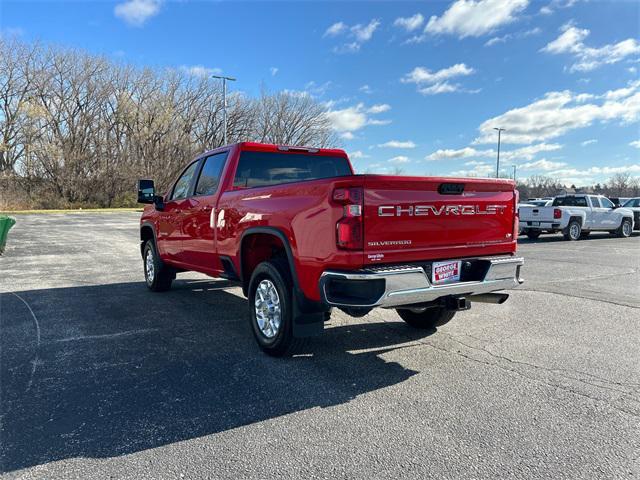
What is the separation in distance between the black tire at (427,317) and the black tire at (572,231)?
13997 millimetres

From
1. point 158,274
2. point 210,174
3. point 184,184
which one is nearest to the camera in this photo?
point 210,174

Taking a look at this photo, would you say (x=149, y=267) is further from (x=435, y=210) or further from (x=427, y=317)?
(x=435, y=210)

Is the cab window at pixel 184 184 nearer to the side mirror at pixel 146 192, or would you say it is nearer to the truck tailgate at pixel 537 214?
the side mirror at pixel 146 192

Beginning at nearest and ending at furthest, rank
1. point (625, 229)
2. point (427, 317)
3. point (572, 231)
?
1. point (427, 317)
2. point (572, 231)
3. point (625, 229)

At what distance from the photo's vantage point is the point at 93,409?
3316 mm

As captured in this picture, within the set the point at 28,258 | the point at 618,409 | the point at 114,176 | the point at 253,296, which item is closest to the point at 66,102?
the point at 114,176

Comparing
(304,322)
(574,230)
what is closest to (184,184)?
(304,322)

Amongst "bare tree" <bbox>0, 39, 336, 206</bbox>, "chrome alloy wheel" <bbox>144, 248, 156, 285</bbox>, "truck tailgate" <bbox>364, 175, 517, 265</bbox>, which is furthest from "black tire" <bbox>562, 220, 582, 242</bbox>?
"bare tree" <bbox>0, 39, 336, 206</bbox>

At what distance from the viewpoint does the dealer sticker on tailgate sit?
3.84 m

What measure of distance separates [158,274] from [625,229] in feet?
66.2

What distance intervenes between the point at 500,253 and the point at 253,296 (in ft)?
8.06

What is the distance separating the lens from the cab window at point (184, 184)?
6.46 meters

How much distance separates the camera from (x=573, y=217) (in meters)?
16.9

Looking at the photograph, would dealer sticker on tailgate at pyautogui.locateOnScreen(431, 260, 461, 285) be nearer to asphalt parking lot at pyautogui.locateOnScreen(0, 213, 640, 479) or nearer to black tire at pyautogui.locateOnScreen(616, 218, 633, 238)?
asphalt parking lot at pyautogui.locateOnScreen(0, 213, 640, 479)
